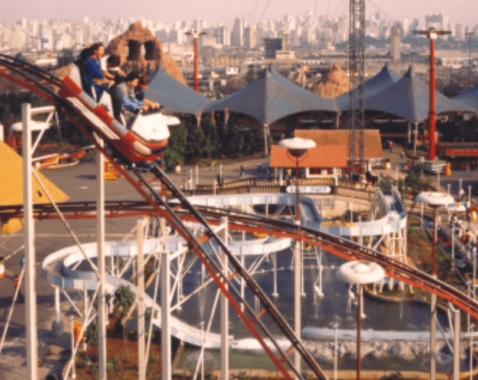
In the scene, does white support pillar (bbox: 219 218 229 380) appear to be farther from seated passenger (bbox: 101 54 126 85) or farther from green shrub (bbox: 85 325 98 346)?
green shrub (bbox: 85 325 98 346)

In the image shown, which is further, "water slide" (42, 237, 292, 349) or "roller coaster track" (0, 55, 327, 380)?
"water slide" (42, 237, 292, 349)

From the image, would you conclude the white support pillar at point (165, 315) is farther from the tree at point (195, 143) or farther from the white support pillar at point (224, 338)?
the tree at point (195, 143)

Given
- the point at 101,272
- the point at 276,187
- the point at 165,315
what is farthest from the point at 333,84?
the point at 165,315

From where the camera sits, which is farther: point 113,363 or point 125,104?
point 113,363

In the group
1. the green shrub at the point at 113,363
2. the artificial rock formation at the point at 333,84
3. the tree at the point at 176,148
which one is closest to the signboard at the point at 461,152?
the tree at the point at 176,148

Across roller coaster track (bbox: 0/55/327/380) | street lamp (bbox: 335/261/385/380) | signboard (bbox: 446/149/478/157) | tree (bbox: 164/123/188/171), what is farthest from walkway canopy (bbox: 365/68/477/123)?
roller coaster track (bbox: 0/55/327/380)

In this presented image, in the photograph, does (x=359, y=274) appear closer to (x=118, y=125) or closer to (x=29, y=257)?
(x=118, y=125)

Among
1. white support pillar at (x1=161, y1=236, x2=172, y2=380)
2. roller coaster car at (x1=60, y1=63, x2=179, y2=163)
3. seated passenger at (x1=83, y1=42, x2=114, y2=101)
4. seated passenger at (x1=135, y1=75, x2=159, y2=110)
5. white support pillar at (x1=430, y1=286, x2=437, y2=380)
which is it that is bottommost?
white support pillar at (x1=430, y1=286, x2=437, y2=380)
